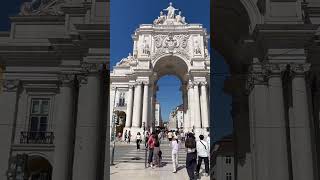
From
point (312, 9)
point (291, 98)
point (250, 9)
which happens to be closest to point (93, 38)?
point (250, 9)

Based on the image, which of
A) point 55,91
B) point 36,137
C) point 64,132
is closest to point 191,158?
point 64,132

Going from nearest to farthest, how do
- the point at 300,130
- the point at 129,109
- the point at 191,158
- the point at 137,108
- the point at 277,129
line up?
the point at 191,158
the point at 300,130
the point at 277,129
the point at 137,108
the point at 129,109

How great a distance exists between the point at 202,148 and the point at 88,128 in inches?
102

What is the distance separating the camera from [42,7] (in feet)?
38.2

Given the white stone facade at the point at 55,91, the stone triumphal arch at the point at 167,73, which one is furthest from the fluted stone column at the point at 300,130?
the white stone facade at the point at 55,91

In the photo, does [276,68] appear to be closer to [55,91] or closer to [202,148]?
[202,148]

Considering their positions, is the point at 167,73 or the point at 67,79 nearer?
the point at 67,79

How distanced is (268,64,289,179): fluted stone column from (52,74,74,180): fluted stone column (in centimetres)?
448

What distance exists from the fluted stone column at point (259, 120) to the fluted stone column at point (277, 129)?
0.35 feet

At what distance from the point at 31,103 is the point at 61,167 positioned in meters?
2.21

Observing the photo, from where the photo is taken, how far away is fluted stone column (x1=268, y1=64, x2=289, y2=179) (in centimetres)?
857

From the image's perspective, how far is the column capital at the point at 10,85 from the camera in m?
10.4

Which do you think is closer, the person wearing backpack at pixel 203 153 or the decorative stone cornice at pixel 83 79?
the person wearing backpack at pixel 203 153

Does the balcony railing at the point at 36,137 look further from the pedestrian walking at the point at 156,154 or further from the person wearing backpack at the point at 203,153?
the person wearing backpack at the point at 203,153
